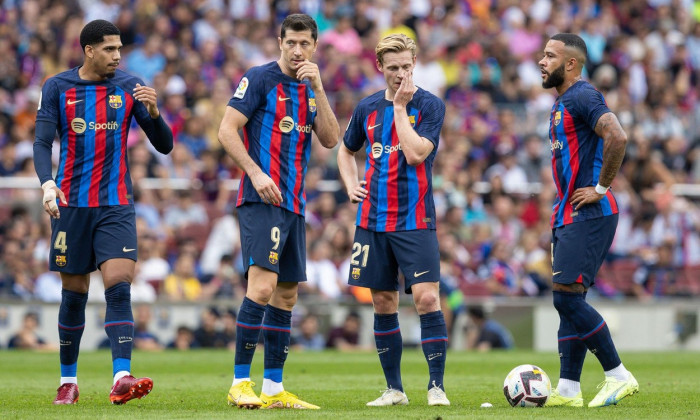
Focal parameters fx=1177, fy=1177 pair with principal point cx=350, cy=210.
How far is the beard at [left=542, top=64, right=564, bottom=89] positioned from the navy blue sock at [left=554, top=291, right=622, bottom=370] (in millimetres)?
1672

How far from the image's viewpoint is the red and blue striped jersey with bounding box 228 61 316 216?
910 cm

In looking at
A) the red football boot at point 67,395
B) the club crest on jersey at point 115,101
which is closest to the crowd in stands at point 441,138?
the red football boot at point 67,395

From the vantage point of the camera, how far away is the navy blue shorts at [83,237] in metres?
9.29

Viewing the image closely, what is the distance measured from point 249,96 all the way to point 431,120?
1.43m

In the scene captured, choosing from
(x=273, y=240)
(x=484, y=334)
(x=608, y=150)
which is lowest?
(x=484, y=334)

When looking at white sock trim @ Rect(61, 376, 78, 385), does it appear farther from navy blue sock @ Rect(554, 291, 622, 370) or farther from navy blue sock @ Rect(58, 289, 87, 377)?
navy blue sock @ Rect(554, 291, 622, 370)

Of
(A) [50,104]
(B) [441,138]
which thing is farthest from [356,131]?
(B) [441,138]

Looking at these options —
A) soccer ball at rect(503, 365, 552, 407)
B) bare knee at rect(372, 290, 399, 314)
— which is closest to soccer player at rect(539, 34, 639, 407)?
soccer ball at rect(503, 365, 552, 407)

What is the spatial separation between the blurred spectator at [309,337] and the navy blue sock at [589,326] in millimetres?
9480

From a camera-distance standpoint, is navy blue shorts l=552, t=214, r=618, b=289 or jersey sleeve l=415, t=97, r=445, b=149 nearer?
navy blue shorts l=552, t=214, r=618, b=289

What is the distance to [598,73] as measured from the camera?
25.2 m

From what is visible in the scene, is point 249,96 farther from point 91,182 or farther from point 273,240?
point 91,182

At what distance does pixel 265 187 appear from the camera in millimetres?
8805

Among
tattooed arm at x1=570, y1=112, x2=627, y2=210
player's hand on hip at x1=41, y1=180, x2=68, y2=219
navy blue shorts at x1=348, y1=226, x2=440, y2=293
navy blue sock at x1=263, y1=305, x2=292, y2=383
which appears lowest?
navy blue sock at x1=263, y1=305, x2=292, y2=383
